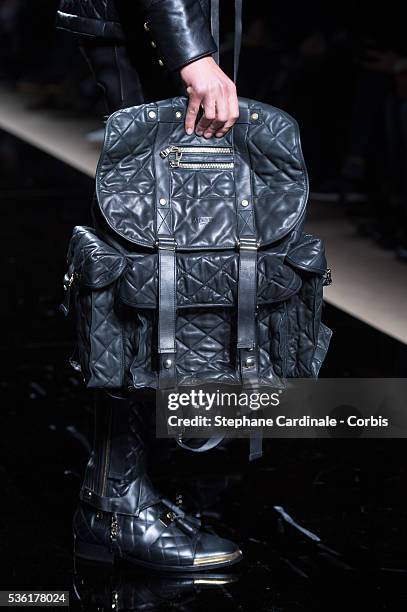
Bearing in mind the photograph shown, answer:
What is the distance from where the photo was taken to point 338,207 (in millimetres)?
4723

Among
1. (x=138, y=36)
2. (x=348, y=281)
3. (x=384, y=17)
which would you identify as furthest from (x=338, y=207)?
(x=138, y=36)

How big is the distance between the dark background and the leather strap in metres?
0.29

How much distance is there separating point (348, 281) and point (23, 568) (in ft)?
6.17

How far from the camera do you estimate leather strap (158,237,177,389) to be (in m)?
1.77

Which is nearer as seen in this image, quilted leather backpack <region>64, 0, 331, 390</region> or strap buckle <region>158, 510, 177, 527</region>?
quilted leather backpack <region>64, 0, 331, 390</region>

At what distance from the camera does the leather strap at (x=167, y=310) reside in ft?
5.79

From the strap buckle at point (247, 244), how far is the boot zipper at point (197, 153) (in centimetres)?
12

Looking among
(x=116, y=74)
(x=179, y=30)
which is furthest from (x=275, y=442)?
(x=179, y=30)

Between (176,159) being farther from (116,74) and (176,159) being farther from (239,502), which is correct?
(239,502)

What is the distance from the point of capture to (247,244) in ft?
5.87

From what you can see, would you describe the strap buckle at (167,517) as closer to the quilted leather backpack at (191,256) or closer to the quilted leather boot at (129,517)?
the quilted leather boot at (129,517)

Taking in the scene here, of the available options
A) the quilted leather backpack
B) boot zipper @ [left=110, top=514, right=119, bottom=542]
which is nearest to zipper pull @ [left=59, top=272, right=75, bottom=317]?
the quilted leather backpack

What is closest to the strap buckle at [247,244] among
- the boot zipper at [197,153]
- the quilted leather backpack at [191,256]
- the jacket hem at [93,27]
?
the quilted leather backpack at [191,256]

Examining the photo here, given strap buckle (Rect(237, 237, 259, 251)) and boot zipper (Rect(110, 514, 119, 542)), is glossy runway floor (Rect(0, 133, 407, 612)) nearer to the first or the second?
boot zipper (Rect(110, 514, 119, 542))
